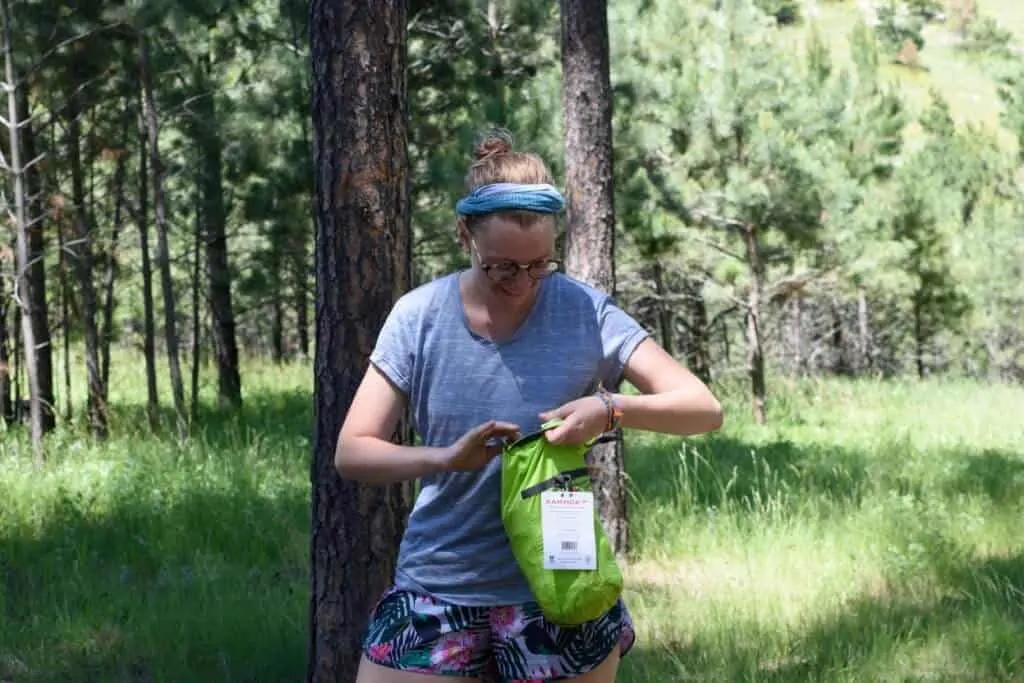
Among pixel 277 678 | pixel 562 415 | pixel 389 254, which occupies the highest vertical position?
pixel 389 254

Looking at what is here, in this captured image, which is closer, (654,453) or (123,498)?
(123,498)

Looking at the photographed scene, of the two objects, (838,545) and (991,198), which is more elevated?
(991,198)

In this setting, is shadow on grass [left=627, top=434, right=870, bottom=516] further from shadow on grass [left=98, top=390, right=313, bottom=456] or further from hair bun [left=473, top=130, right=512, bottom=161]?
hair bun [left=473, top=130, right=512, bottom=161]

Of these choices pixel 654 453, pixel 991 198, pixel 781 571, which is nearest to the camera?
pixel 781 571

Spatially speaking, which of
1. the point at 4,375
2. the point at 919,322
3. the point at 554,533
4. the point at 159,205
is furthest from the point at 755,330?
the point at 919,322

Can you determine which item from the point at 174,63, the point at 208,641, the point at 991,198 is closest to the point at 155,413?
the point at 174,63

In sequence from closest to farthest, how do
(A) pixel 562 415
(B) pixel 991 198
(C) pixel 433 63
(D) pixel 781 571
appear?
(A) pixel 562 415, (D) pixel 781 571, (C) pixel 433 63, (B) pixel 991 198

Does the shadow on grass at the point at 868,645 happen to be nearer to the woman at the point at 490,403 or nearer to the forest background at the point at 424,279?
the forest background at the point at 424,279

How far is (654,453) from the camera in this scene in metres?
8.64

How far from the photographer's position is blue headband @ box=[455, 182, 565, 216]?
2.03 metres

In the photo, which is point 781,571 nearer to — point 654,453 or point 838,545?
point 838,545

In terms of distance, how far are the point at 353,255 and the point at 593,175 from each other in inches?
111

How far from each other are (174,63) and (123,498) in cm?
513

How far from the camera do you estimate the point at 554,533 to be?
1965 mm
